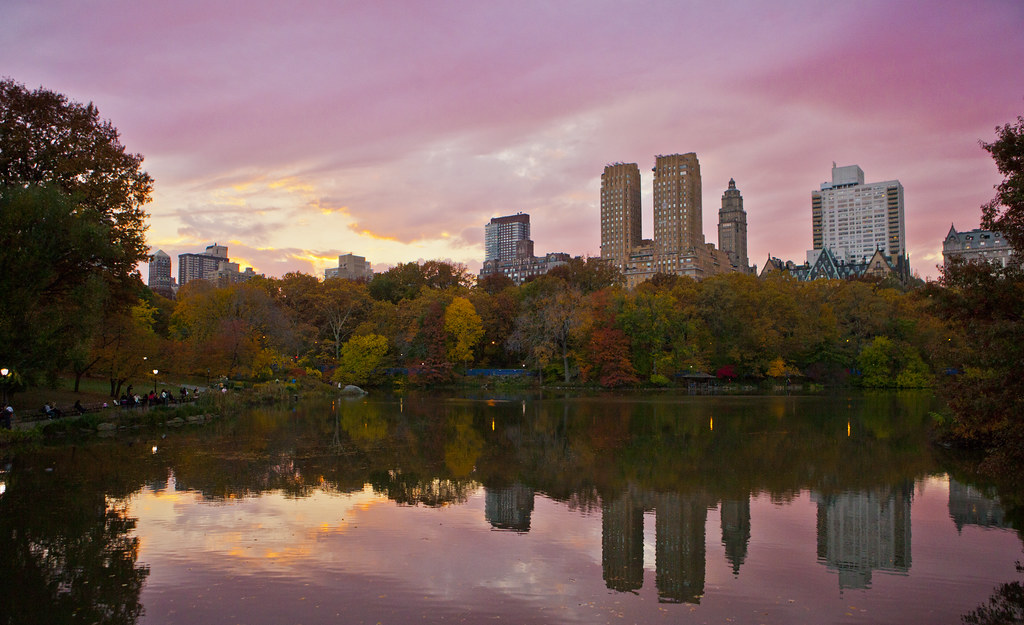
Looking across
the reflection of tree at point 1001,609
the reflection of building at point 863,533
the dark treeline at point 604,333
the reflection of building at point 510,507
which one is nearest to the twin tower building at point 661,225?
the dark treeline at point 604,333

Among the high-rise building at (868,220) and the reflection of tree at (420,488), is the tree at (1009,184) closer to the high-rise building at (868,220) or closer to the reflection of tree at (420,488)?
the reflection of tree at (420,488)

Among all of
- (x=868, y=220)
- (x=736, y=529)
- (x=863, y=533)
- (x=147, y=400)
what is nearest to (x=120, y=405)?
(x=147, y=400)

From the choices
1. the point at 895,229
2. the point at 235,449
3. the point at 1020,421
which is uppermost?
the point at 895,229

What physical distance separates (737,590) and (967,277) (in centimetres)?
683

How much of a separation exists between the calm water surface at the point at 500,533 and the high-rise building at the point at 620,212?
430 ft

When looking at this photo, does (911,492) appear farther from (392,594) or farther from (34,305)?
(34,305)

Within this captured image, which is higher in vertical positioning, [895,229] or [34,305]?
[895,229]

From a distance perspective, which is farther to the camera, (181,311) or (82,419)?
(181,311)

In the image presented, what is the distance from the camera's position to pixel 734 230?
181500 millimetres

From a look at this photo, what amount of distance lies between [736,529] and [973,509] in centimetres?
554

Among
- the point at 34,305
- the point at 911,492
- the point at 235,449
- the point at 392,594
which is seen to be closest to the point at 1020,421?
the point at 911,492

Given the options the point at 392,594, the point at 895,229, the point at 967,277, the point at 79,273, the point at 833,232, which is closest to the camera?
the point at 392,594

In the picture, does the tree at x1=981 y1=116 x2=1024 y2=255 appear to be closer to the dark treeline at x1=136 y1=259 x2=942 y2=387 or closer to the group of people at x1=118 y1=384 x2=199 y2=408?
the group of people at x1=118 y1=384 x2=199 y2=408

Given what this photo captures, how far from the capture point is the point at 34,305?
21.2 m
